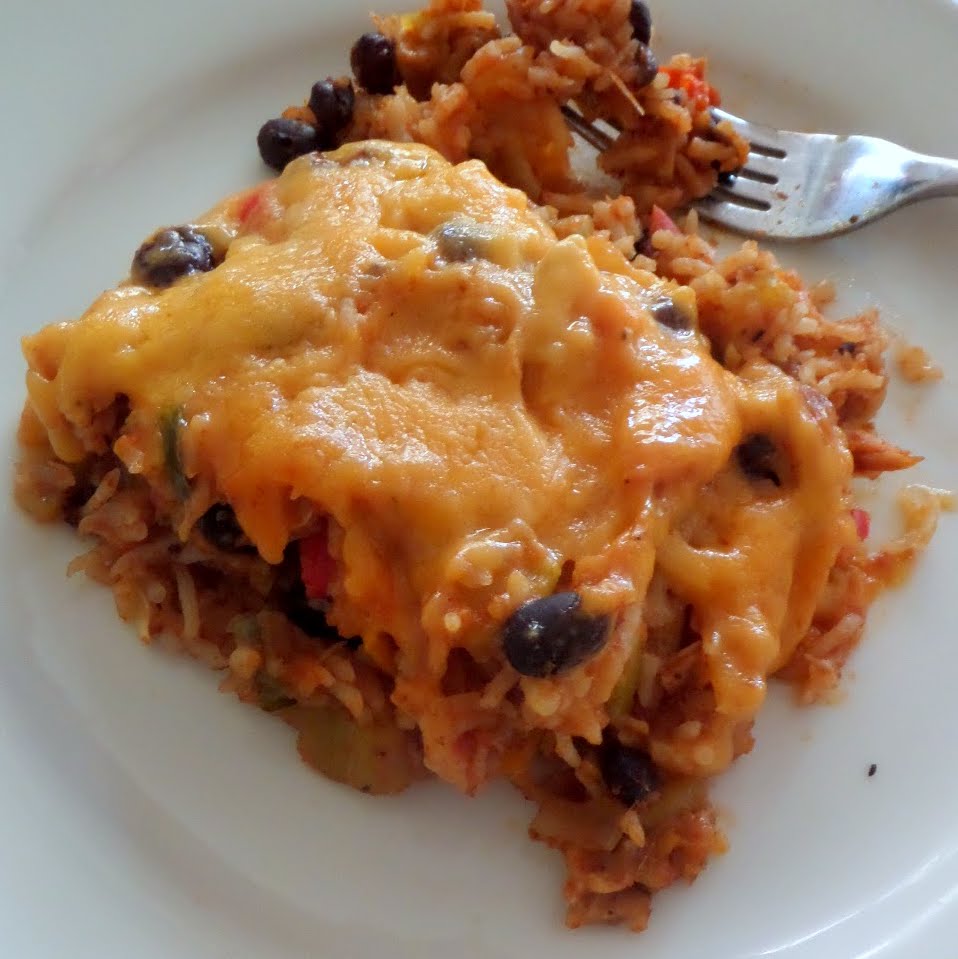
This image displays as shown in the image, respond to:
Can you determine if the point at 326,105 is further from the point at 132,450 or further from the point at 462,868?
the point at 462,868

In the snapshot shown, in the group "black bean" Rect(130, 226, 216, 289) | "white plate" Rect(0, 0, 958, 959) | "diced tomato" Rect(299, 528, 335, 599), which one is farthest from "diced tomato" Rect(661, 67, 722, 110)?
"diced tomato" Rect(299, 528, 335, 599)

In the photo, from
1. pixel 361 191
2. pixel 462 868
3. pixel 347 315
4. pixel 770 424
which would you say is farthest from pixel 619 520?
pixel 361 191

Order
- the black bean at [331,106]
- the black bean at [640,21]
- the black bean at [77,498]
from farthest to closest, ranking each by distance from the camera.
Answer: the black bean at [331,106], the black bean at [640,21], the black bean at [77,498]

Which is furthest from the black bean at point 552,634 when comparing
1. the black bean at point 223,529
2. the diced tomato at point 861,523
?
the diced tomato at point 861,523

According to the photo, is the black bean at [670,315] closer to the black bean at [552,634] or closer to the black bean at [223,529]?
the black bean at [552,634]

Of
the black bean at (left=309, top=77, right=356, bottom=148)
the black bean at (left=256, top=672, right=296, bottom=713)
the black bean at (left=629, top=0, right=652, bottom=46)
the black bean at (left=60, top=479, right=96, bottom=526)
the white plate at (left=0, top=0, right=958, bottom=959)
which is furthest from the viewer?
the black bean at (left=309, top=77, right=356, bottom=148)

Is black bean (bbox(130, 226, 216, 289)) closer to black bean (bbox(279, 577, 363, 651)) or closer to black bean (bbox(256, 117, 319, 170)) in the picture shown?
black bean (bbox(256, 117, 319, 170))

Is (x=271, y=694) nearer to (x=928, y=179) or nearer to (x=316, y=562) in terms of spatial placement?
(x=316, y=562)
